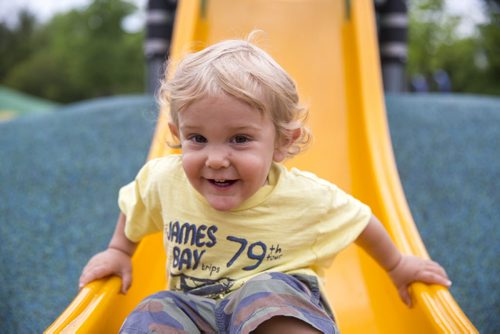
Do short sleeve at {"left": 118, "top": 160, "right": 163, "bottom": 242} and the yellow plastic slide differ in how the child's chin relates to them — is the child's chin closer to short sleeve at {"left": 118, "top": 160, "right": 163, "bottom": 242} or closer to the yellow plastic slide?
short sleeve at {"left": 118, "top": 160, "right": 163, "bottom": 242}

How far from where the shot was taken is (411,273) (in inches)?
54.6

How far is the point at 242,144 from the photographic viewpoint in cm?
112

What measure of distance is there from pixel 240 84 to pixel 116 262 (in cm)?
58

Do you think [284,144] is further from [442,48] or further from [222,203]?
[442,48]

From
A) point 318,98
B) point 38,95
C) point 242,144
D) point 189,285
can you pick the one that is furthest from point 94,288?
point 38,95

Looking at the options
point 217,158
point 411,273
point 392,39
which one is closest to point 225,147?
point 217,158

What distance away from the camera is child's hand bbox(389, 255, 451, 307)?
4.47ft

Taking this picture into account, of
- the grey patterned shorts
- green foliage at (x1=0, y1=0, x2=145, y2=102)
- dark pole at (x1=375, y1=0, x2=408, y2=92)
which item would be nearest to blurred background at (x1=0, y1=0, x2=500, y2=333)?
dark pole at (x1=375, y1=0, x2=408, y2=92)

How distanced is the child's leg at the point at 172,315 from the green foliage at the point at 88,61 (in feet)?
57.8

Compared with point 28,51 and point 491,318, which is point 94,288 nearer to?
point 491,318

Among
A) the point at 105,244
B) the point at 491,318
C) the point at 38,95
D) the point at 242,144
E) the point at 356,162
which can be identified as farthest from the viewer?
the point at 38,95

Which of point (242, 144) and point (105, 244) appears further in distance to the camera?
point (105, 244)

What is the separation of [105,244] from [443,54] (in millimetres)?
13164

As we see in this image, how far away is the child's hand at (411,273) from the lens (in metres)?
1.36
